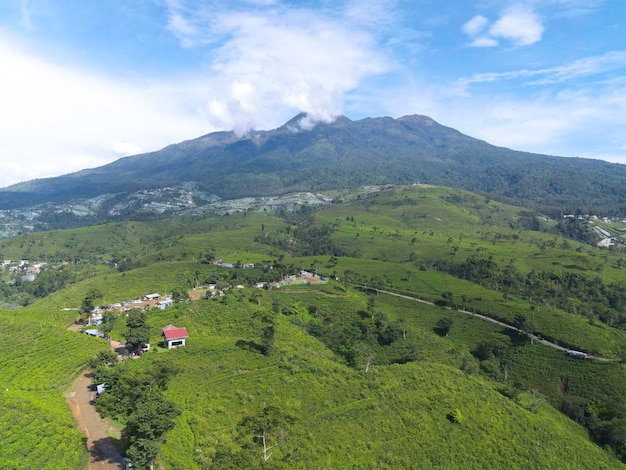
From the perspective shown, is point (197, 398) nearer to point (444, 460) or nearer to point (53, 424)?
point (53, 424)

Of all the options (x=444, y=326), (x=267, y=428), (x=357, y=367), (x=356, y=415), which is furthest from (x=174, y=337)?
(x=444, y=326)

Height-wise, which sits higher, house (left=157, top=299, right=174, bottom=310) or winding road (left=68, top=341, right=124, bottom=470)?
winding road (left=68, top=341, right=124, bottom=470)

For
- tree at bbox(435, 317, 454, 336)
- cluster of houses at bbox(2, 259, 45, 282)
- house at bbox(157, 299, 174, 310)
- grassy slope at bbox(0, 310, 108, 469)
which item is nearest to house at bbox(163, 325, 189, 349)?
grassy slope at bbox(0, 310, 108, 469)

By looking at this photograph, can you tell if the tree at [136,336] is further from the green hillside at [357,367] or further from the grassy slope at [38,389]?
the grassy slope at [38,389]

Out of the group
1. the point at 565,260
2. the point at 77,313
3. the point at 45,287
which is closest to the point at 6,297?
the point at 45,287

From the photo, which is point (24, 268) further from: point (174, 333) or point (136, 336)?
point (136, 336)

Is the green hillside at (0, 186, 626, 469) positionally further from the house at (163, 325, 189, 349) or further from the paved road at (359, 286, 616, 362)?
the house at (163, 325, 189, 349)

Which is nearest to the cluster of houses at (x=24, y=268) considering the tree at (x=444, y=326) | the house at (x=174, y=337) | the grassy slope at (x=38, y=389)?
the grassy slope at (x=38, y=389)
